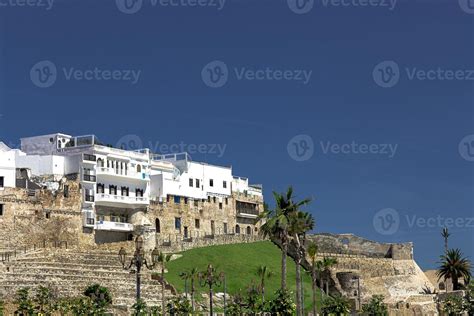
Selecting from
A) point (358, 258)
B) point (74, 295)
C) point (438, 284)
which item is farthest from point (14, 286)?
point (438, 284)

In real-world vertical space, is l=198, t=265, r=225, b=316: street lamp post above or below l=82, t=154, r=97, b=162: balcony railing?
below

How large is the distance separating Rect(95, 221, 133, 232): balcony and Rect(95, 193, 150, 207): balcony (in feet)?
8.24

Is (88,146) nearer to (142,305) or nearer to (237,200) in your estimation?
(237,200)

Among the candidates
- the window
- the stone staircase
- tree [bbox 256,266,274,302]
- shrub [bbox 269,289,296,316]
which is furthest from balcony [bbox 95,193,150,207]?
shrub [bbox 269,289,296,316]

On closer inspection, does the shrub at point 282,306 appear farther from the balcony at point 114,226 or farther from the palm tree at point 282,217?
the balcony at point 114,226

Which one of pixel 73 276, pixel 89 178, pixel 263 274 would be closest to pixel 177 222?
pixel 89 178

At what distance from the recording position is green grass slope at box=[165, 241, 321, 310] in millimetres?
92188

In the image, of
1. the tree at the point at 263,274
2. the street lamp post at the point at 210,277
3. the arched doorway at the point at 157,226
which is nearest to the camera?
the street lamp post at the point at 210,277

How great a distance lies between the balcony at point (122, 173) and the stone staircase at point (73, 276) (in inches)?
542

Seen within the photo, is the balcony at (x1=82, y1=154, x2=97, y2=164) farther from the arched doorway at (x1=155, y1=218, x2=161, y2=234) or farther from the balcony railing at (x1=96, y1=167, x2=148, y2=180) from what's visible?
the arched doorway at (x1=155, y1=218, x2=161, y2=234)

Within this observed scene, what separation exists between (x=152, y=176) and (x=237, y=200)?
55.9ft

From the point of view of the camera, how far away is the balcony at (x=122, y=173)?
335 feet

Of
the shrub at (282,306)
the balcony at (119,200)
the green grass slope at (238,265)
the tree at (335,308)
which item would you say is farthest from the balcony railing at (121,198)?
the shrub at (282,306)

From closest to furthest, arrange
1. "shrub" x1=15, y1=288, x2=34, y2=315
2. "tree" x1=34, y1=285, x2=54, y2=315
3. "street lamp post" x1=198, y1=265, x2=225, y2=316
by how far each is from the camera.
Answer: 1. "shrub" x1=15, y1=288, x2=34, y2=315
2. "tree" x1=34, y1=285, x2=54, y2=315
3. "street lamp post" x1=198, y1=265, x2=225, y2=316
